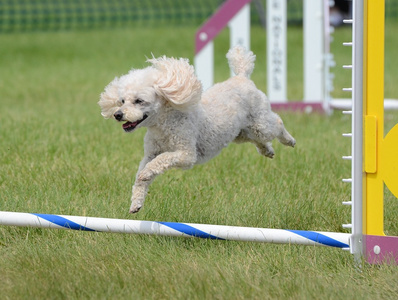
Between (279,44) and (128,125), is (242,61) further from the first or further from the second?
(279,44)

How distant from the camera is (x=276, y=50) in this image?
27.8 ft

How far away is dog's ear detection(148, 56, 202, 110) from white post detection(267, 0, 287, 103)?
476 centimetres

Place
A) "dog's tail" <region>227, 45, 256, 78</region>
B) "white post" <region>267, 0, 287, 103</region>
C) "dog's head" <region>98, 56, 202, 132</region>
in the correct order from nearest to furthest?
"dog's head" <region>98, 56, 202, 132</region>
"dog's tail" <region>227, 45, 256, 78</region>
"white post" <region>267, 0, 287, 103</region>

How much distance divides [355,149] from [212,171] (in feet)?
6.66

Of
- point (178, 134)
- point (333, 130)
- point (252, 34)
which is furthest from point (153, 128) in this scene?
point (252, 34)

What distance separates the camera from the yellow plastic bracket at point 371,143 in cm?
345

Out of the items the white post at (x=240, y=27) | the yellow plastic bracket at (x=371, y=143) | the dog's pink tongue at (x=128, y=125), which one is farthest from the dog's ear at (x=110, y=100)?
the white post at (x=240, y=27)

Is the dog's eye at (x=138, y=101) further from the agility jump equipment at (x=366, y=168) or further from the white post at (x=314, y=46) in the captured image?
the white post at (x=314, y=46)

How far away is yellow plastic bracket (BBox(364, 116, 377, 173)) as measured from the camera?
345 centimetres

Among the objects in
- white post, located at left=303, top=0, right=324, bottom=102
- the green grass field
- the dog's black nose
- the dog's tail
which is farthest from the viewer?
white post, located at left=303, top=0, right=324, bottom=102

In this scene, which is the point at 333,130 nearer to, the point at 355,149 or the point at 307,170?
the point at 307,170

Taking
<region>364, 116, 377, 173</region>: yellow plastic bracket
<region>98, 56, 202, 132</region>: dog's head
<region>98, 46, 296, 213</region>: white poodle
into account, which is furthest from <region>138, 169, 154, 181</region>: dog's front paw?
<region>364, 116, 377, 173</region>: yellow plastic bracket

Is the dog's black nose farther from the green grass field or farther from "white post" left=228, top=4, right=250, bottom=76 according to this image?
"white post" left=228, top=4, right=250, bottom=76

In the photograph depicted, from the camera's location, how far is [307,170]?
5.41 m
